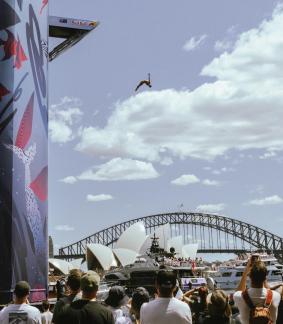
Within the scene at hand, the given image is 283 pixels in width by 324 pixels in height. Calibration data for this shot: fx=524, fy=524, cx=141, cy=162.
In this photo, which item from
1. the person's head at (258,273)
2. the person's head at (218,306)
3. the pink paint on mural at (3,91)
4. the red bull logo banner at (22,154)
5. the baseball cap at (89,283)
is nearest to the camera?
the baseball cap at (89,283)

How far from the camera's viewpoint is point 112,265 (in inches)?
3799

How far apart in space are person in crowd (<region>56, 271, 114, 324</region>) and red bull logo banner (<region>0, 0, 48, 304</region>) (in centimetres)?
1607

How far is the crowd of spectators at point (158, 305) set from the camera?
5832 mm

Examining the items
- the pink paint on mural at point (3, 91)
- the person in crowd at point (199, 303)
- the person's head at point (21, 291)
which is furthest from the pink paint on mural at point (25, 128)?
the person's head at point (21, 291)

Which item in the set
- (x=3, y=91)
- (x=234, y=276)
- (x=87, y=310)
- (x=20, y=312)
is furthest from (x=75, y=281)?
(x=234, y=276)

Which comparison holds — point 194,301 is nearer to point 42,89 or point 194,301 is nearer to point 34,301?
point 34,301

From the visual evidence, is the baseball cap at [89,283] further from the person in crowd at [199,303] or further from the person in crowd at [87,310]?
the person in crowd at [199,303]

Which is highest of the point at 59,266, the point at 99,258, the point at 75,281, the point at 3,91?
the point at 3,91

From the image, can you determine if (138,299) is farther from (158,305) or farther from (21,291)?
(21,291)

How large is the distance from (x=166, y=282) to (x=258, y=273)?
114 centimetres

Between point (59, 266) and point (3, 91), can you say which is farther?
→ point (59, 266)

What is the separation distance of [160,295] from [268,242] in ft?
570

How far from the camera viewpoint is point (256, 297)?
20.6 feet

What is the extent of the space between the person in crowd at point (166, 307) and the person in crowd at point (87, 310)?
492 mm
